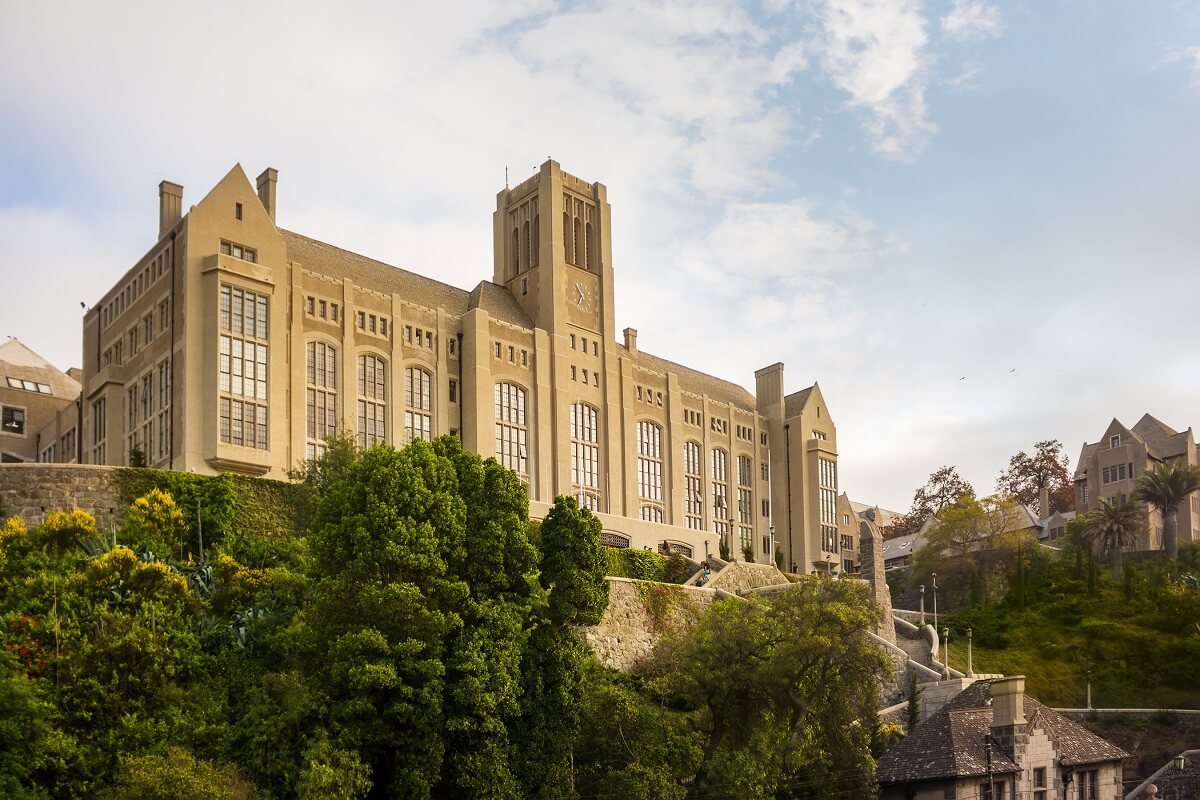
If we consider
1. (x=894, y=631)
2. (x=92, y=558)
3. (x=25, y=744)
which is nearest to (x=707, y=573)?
(x=894, y=631)

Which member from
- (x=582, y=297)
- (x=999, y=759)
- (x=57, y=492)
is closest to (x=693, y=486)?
(x=582, y=297)

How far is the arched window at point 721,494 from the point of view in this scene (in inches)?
3979

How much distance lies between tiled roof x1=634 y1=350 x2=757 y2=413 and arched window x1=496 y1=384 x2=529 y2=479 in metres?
15.9

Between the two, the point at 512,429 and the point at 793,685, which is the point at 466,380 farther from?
the point at 793,685

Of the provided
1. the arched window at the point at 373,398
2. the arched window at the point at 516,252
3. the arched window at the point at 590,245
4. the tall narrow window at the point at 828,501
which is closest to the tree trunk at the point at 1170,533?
the tall narrow window at the point at 828,501

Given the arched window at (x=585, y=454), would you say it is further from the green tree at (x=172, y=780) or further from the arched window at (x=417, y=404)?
the green tree at (x=172, y=780)

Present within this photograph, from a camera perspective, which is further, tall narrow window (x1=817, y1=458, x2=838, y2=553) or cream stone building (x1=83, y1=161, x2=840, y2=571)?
tall narrow window (x1=817, y1=458, x2=838, y2=553)

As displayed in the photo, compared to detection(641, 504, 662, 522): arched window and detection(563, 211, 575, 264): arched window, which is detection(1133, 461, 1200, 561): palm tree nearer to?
detection(641, 504, 662, 522): arched window

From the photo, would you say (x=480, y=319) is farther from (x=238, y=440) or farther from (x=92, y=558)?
(x=92, y=558)

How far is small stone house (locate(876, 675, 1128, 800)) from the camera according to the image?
4691 centimetres

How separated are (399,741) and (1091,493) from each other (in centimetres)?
9066

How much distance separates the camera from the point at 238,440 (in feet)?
228

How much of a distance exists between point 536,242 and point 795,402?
88.2 ft

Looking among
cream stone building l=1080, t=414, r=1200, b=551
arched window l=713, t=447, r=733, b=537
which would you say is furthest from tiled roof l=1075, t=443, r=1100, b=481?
arched window l=713, t=447, r=733, b=537
